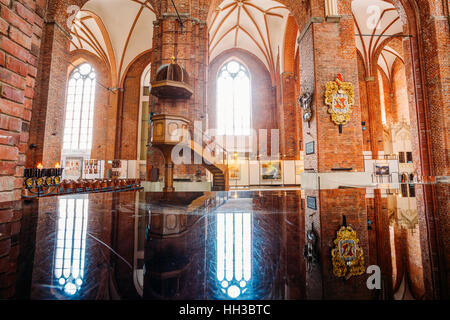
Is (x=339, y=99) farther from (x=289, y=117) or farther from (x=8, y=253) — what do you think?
(x=8, y=253)

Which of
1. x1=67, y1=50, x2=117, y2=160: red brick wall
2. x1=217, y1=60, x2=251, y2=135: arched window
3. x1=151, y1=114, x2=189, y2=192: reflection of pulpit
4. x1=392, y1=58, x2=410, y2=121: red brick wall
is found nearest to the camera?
x1=151, y1=114, x2=189, y2=192: reflection of pulpit

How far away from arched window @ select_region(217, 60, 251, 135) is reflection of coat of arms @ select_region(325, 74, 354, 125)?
1266cm

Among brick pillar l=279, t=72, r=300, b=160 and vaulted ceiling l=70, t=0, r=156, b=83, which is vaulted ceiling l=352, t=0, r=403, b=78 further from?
vaulted ceiling l=70, t=0, r=156, b=83

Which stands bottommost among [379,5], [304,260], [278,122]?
[304,260]

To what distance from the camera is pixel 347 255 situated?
726mm

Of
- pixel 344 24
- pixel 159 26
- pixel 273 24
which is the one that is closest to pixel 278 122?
pixel 273 24

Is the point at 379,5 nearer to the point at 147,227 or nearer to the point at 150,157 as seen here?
the point at 150,157

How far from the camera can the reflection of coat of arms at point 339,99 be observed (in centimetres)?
757

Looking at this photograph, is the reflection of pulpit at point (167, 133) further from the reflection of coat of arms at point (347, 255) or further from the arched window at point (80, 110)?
the arched window at point (80, 110)

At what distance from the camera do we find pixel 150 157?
29.6 feet

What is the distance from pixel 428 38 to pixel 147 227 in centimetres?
1238

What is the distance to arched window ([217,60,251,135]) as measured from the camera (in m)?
20.4

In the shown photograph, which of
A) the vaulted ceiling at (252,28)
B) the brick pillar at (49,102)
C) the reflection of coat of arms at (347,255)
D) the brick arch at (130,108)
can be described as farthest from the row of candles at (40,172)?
the vaulted ceiling at (252,28)

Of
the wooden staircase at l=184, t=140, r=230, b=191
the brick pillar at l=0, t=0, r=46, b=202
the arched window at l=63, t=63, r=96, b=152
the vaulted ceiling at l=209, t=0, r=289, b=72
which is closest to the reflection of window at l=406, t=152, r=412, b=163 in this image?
the vaulted ceiling at l=209, t=0, r=289, b=72
